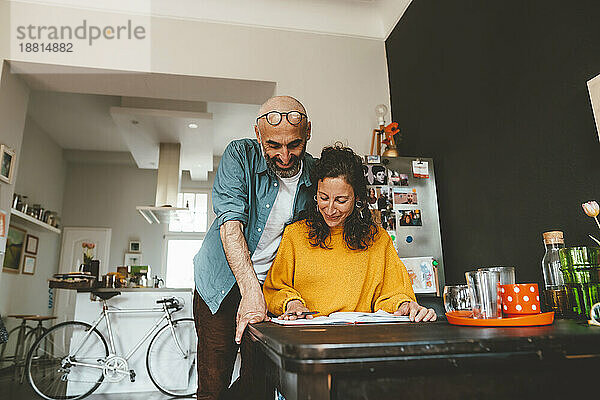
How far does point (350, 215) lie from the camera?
1.56 m

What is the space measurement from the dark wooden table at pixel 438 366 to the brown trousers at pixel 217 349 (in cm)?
91

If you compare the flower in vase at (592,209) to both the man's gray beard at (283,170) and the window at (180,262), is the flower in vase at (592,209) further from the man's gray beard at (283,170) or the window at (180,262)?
the window at (180,262)

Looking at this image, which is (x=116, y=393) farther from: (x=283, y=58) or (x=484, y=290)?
(x=484, y=290)

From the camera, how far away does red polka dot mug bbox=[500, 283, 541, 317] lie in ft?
3.52

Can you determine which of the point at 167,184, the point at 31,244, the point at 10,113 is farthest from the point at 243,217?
the point at 31,244

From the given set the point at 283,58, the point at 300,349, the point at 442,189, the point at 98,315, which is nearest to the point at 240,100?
the point at 283,58

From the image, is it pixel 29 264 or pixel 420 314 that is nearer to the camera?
pixel 420 314

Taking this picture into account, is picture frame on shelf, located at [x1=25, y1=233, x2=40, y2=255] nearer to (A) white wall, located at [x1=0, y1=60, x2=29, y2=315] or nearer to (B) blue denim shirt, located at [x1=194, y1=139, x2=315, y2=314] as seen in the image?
(A) white wall, located at [x1=0, y1=60, x2=29, y2=315]

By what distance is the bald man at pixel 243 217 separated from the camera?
4.99 ft

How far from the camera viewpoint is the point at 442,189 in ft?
8.96

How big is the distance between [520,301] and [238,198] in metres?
0.92

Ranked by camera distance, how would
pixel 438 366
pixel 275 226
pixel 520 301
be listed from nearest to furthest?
pixel 438 366
pixel 520 301
pixel 275 226

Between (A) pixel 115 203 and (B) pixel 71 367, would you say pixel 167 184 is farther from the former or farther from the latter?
(B) pixel 71 367

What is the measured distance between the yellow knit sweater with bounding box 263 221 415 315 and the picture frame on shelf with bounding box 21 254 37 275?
6351 millimetres
